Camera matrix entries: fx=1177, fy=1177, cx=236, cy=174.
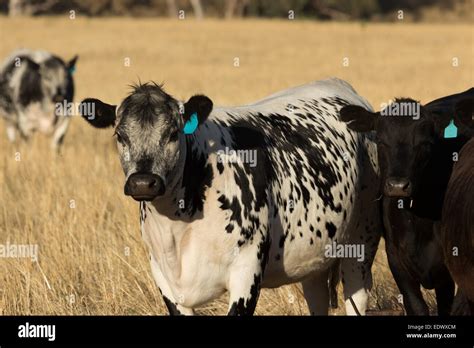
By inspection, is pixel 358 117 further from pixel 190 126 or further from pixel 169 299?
pixel 169 299

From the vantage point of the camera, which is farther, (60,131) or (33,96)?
(33,96)

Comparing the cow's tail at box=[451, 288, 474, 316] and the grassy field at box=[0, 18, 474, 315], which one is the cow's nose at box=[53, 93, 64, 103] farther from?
the cow's tail at box=[451, 288, 474, 316]

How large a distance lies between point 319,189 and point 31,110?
532 inches

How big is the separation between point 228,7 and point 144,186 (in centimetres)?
7766

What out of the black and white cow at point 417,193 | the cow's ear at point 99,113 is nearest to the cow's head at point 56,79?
the black and white cow at point 417,193

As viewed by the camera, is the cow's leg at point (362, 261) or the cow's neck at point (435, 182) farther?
the cow's leg at point (362, 261)

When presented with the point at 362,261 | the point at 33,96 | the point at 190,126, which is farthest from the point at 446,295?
the point at 33,96

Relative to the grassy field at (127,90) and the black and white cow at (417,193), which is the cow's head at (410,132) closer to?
the black and white cow at (417,193)

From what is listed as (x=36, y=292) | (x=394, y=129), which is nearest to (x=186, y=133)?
(x=394, y=129)

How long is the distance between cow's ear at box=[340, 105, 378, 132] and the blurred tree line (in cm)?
6705

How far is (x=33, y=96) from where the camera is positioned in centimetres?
2059

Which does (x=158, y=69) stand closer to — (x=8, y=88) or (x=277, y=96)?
(x=8, y=88)

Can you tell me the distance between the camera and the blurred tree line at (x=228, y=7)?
259 feet
